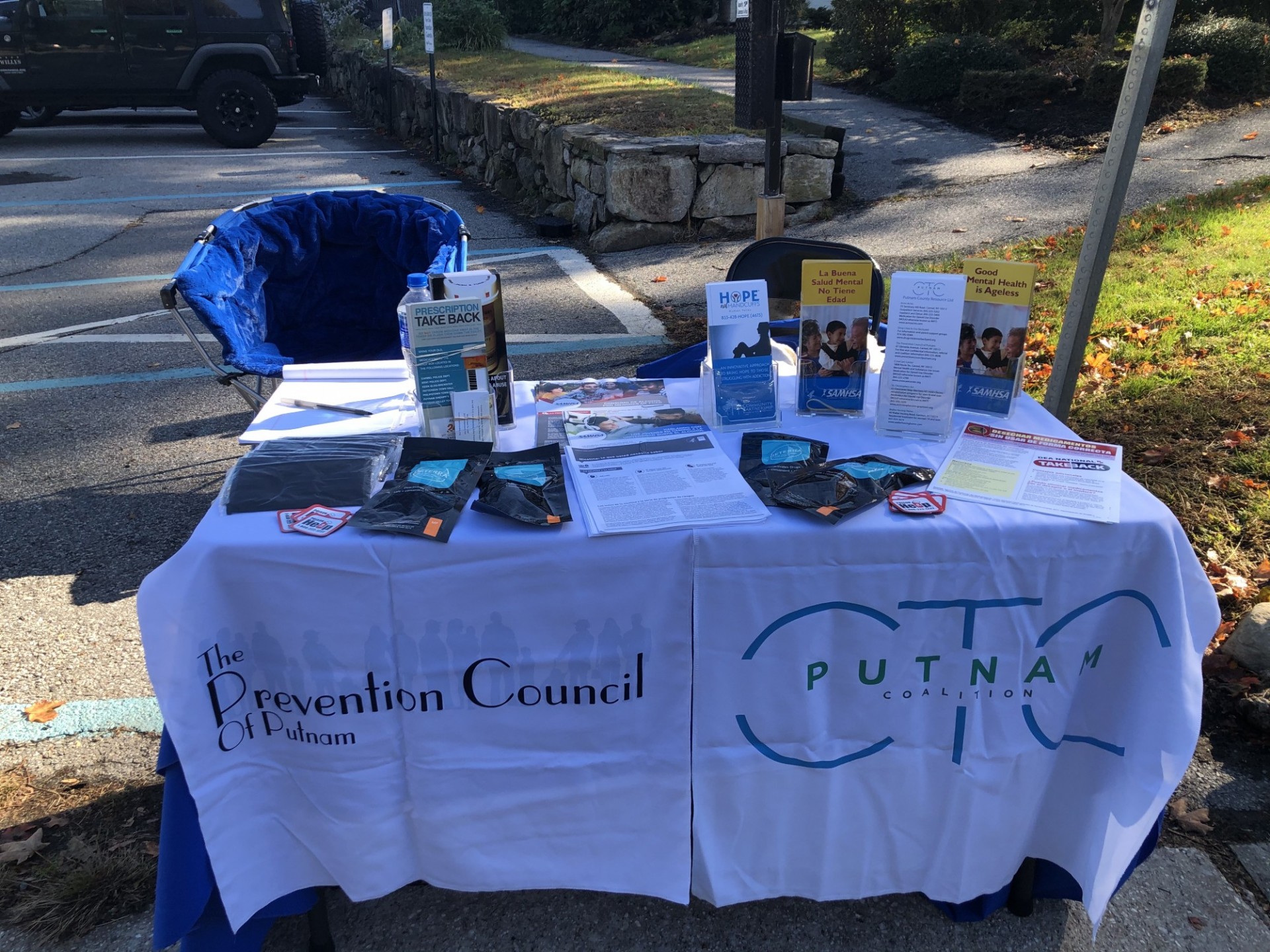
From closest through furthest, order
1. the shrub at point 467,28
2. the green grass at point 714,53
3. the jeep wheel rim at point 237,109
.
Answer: the jeep wheel rim at point 237,109
the green grass at point 714,53
the shrub at point 467,28

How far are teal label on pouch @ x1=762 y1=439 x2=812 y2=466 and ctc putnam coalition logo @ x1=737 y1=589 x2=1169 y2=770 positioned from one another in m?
0.34

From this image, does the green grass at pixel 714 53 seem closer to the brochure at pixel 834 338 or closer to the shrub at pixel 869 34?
the shrub at pixel 869 34

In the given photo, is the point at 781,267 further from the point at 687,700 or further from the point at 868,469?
the point at 687,700

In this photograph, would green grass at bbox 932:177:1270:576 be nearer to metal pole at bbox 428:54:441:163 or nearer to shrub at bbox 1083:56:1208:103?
shrub at bbox 1083:56:1208:103

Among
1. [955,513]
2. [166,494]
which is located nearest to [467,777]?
[955,513]

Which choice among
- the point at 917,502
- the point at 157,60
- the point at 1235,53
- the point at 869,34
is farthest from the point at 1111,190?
the point at 157,60

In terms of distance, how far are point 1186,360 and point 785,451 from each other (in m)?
3.08

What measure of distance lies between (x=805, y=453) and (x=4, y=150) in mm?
13253

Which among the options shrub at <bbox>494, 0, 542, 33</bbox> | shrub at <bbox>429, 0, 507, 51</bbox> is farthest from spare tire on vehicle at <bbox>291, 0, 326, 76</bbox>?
shrub at <bbox>494, 0, 542, 33</bbox>

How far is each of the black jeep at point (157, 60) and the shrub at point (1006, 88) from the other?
27.3 ft

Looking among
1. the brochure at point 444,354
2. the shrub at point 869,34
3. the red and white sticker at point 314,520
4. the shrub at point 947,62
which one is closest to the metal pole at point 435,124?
the shrub at point 947,62

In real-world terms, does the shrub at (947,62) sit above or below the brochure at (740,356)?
above

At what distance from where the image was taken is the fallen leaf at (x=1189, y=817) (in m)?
2.23

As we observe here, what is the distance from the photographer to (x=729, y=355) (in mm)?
2035
